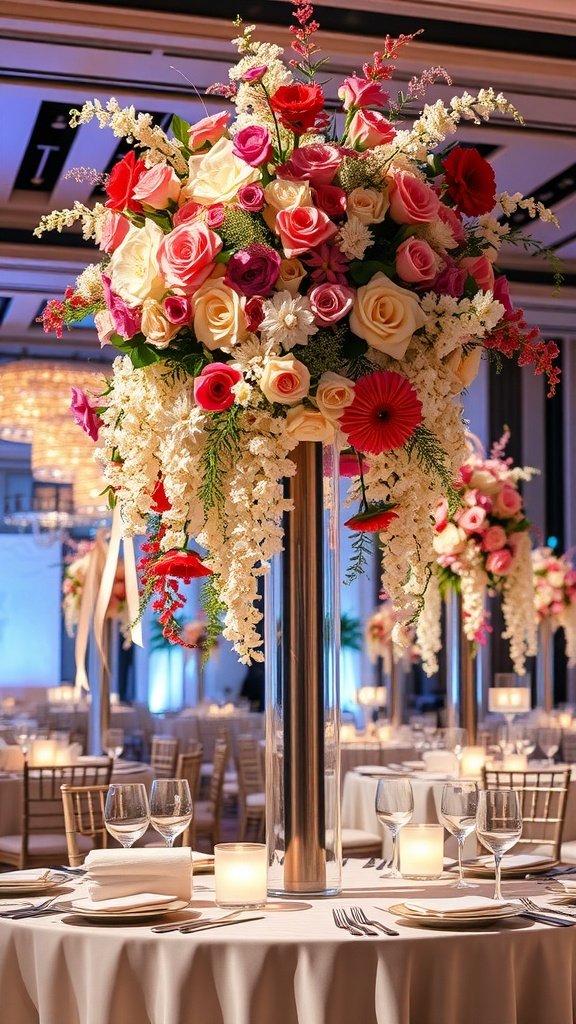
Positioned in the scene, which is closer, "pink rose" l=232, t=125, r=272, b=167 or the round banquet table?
the round banquet table

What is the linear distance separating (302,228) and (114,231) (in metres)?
0.45

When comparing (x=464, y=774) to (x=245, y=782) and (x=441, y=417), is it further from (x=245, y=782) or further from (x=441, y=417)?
(x=441, y=417)

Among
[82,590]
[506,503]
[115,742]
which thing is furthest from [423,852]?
[82,590]

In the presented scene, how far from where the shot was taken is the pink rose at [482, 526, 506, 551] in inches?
275

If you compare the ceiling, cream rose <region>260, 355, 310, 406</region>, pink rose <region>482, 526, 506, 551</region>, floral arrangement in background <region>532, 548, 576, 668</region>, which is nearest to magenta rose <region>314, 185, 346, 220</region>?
cream rose <region>260, 355, 310, 406</region>

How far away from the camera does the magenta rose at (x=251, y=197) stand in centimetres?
264

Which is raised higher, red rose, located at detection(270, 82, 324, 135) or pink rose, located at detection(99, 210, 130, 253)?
red rose, located at detection(270, 82, 324, 135)

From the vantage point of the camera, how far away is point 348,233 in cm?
264

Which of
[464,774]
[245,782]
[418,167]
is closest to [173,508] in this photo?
[418,167]

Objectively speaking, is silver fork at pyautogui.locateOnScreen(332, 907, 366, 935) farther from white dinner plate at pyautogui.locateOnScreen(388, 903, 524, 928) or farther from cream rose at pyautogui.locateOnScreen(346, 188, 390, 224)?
cream rose at pyautogui.locateOnScreen(346, 188, 390, 224)

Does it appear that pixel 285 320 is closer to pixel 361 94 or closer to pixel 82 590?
pixel 361 94

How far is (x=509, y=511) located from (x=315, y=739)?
4409 mm

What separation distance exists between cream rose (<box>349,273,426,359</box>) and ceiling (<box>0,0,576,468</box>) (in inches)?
160

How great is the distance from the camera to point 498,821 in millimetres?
2658
